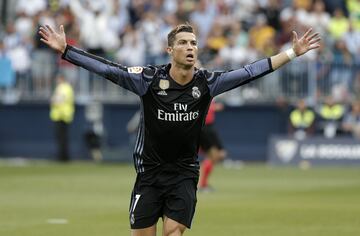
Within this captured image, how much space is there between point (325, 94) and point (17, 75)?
872 centimetres

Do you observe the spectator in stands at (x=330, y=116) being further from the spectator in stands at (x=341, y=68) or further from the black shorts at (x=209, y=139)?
the black shorts at (x=209, y=139)

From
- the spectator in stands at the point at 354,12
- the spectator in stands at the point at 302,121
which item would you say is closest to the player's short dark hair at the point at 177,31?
the spectator in stands at the point at 302,121

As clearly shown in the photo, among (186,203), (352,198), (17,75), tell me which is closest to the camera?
(186,203)

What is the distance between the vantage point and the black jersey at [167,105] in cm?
962

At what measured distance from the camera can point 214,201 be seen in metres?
18.9

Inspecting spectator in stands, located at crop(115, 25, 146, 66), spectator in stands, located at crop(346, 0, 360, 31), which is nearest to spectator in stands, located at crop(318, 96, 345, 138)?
spectator in stands, located at crop(346, 0, 360, 31)

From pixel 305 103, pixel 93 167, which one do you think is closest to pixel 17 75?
pixel 93 167

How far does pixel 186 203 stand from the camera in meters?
9.62

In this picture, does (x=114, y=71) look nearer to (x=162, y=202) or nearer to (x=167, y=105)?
(x=167, y=105)

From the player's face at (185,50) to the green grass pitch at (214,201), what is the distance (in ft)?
15.3

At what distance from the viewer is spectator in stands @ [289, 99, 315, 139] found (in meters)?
31.1

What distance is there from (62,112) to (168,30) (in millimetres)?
3770

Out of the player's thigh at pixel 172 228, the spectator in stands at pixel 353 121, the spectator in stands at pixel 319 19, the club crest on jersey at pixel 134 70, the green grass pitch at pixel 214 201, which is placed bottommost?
the green grass pitch at pixel 214 201

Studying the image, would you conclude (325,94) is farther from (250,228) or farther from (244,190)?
(250,228)
